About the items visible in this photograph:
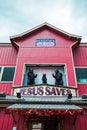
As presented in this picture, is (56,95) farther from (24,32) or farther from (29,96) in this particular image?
(24,32)

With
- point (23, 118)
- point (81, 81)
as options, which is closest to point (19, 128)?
point (23, 118)

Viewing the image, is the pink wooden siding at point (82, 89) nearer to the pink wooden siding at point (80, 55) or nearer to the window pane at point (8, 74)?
the pink wooden siding at point (80, 55)

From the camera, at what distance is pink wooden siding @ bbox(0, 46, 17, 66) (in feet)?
37.9

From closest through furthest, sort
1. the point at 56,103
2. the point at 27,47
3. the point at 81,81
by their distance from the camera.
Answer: the point at 56,103 < the point at 81,81 < the point at 27,47

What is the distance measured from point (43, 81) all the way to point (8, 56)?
3.87 m

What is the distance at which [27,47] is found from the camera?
11.6 meters

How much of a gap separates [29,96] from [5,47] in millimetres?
5790

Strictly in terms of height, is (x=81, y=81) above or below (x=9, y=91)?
above

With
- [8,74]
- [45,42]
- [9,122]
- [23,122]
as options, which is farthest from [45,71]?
[9,122]

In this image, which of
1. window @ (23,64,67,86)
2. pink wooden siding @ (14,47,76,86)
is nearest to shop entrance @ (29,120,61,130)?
window @ (23,64,67,86)

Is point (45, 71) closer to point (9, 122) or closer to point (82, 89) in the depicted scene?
point (82, 89)

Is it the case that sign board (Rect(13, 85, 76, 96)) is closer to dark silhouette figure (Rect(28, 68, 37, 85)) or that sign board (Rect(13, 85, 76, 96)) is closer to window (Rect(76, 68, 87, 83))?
dark silhouette figure (Rect(28, 68, 37, 85))

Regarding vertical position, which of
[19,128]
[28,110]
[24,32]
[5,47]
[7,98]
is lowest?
[19,128]

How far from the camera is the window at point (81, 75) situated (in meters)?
10.6
